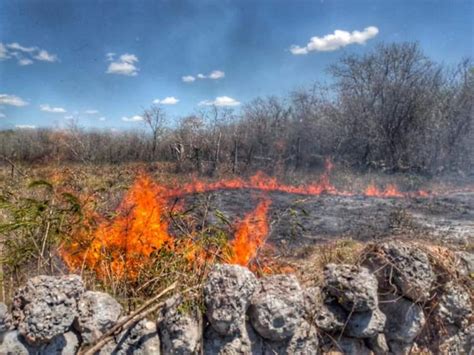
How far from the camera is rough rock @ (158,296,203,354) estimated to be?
1.92 meters

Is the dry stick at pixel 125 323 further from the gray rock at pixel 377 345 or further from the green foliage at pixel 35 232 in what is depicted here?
the gray rock at pixel 377 345

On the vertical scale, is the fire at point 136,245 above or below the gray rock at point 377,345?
above

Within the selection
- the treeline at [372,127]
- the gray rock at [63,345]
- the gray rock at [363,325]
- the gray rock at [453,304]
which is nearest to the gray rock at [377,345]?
the gray rock at [363,325]

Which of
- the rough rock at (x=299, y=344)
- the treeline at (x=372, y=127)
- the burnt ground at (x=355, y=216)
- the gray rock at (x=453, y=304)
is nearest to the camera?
the rough rock at (x=299, y=344)

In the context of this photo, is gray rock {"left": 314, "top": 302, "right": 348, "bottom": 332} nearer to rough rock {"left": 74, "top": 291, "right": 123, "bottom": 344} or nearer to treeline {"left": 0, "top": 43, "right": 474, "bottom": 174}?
rough rock {"left": 74, "top": 291, "right": 123, "bottom": 344}

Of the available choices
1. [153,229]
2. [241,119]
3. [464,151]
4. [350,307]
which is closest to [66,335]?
[153,229]

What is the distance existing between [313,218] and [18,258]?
5290 mm

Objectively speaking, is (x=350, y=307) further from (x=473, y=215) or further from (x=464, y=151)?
(x=464, y=151)

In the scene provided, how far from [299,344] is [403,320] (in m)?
0.81

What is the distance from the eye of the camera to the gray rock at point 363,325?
228 cm

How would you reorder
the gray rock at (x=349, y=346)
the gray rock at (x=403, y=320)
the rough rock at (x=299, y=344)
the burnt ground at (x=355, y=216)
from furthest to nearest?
the burnt ground at (x=355, y=216) < the gray rock at (x=403, y=320) < the gray rock at (x=349, y=346) < the rough rock at (x=299, y=344)

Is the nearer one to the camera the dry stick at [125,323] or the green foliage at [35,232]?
the dry stick at [125,323]

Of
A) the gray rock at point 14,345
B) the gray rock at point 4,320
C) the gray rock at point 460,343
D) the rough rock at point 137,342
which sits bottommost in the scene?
the gray rock at point 460,343

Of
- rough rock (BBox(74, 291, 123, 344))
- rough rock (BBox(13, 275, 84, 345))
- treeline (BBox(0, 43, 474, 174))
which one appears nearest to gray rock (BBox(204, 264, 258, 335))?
rough rock (BBox(74, 291, 123, 344))
